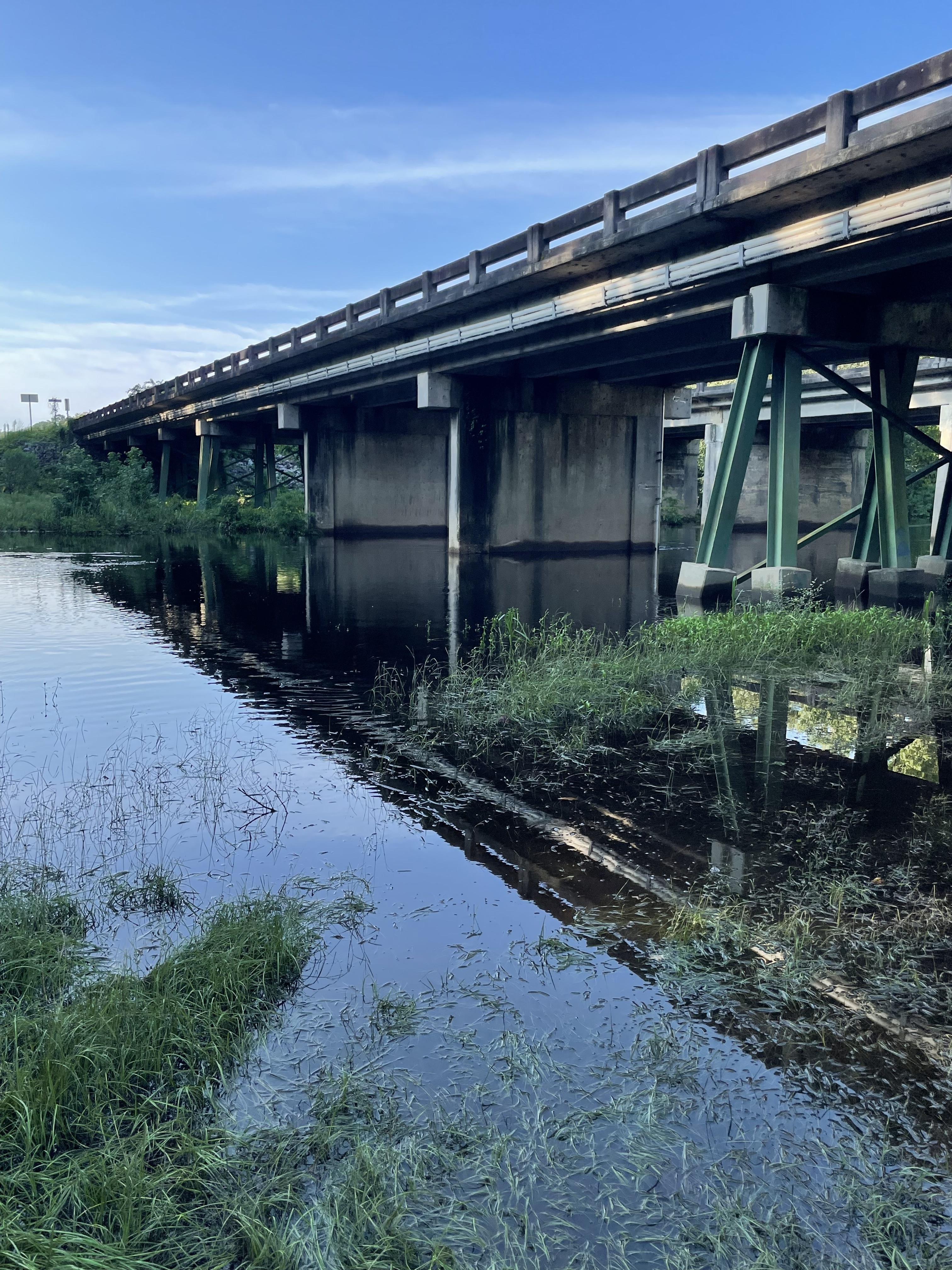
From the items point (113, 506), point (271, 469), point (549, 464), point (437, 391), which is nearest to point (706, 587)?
point (549, 464)

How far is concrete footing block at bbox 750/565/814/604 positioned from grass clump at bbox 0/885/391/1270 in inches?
493

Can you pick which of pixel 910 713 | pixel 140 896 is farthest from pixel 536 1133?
pixel 910 713

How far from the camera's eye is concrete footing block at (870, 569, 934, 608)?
56.0ft

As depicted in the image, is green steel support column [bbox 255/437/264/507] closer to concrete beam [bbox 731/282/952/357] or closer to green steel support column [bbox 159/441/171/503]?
green steel support column [bbox 159/441/171/503]

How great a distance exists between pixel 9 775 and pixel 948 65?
1221cm

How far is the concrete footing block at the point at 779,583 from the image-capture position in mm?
15688

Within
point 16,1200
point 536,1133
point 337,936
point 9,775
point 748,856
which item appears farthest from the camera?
point 9,775

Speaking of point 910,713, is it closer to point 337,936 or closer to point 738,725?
point 738,725

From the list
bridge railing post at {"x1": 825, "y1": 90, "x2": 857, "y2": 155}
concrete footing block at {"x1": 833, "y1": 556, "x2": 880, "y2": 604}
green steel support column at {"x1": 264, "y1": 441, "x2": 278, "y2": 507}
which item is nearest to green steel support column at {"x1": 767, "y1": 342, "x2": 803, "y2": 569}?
concrete footing block at {"x1": 833, "y1": 556, "x2": 880, "y2": 604}

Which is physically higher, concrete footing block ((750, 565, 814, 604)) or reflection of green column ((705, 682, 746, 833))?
concrete footing block ((750, 565, 814, 604))

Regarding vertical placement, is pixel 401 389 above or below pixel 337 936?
above

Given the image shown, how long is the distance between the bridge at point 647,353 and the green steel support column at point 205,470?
666cm

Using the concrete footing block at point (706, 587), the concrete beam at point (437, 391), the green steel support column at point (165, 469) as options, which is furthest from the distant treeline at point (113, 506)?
the concrete footing block at point (706, 587)

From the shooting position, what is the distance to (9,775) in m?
7.23
